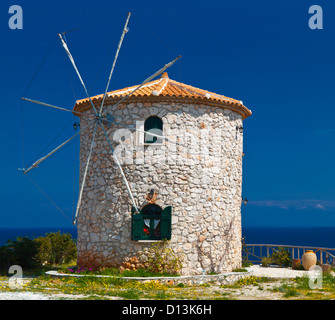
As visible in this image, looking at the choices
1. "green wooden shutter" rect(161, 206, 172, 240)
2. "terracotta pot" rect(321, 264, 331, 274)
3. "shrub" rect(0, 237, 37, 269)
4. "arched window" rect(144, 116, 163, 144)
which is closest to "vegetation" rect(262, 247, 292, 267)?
"terracotta pot" rect(321, 264, 331, 274)

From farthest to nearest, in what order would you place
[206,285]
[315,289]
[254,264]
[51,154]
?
[254,264]
[51,154]
[206,285]
[315,289]

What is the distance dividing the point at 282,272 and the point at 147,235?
5.99m

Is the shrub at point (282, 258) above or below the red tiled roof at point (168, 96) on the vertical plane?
below

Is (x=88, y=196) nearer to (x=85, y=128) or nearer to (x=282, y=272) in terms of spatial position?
(x=85, y=128)

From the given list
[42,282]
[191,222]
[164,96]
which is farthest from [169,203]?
[42,282]

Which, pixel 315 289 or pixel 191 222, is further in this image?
pixel 191 222

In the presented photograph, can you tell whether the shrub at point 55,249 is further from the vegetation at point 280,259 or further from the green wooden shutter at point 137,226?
the vegetation at point 280,259

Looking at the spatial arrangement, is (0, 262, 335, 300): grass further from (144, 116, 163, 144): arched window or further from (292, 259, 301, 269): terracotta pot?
(144, 116, 163, 144): arched window

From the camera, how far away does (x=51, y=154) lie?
16.3 m

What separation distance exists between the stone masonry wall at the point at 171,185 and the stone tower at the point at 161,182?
0.03 metres

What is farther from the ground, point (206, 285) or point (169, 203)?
point (169, 203)

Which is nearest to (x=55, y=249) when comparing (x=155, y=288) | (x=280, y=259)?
(x=155, y=288)

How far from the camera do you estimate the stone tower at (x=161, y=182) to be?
15531mm

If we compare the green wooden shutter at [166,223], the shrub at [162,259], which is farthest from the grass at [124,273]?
the green wooden shutter at [166,223]
